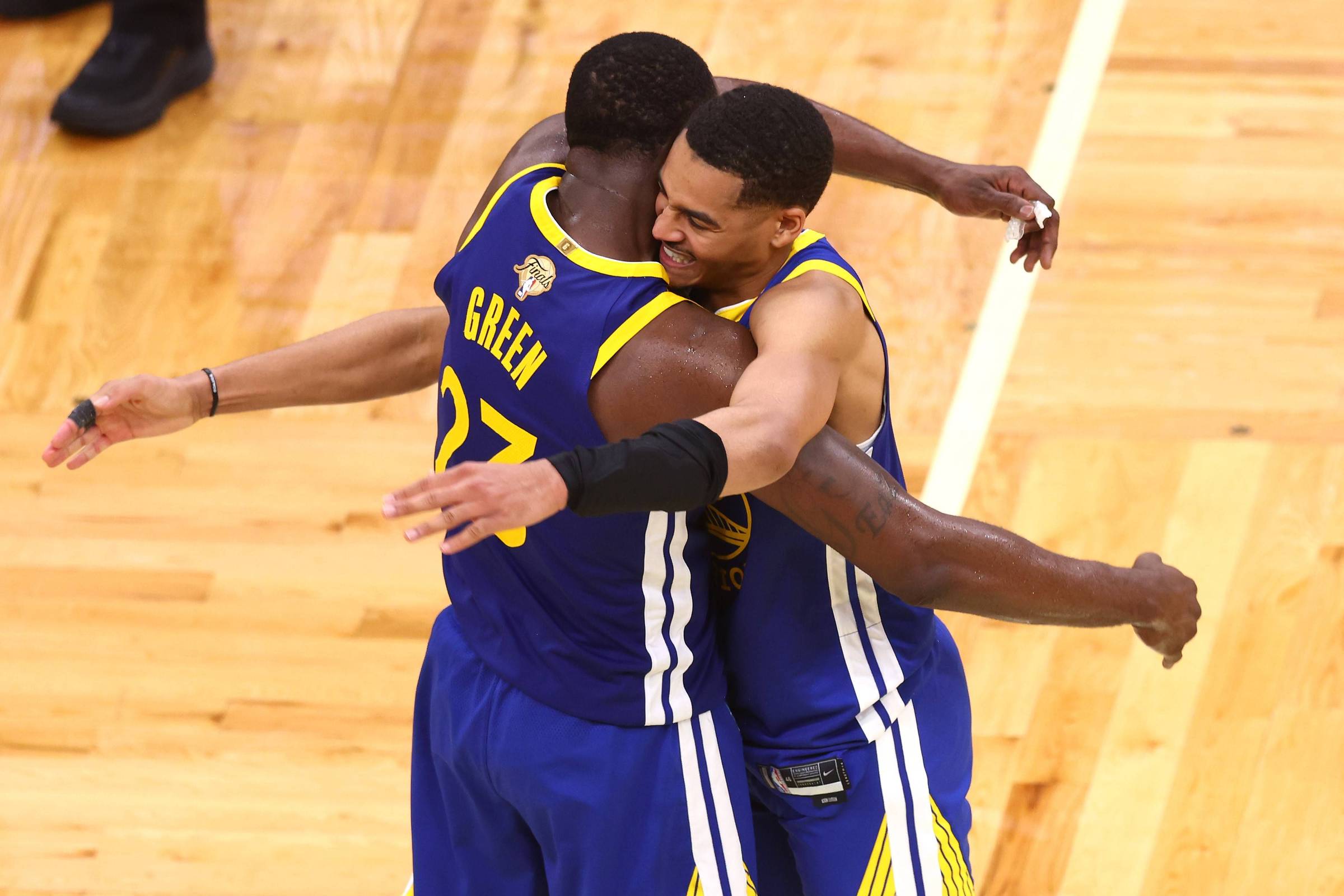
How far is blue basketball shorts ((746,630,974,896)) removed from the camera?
7.23ft

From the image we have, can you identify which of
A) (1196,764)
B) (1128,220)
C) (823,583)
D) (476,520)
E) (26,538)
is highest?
(476,520)

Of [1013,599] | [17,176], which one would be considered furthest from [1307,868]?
[17,176]

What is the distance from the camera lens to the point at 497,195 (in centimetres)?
218

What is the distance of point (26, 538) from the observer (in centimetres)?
378

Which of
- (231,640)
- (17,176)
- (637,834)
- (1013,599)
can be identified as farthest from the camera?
(17,176)

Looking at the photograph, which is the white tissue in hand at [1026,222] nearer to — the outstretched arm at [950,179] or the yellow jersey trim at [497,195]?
the outstretched arm at [950,179]

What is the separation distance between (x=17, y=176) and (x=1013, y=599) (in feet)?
11.5

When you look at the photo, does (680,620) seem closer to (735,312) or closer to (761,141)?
(735,312)

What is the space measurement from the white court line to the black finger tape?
1732 millimetres

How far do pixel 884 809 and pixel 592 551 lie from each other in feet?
Answer: 1.73

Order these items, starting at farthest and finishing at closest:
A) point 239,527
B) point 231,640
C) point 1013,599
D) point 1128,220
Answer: point 1128,220
point 239,527
point 231,640
point 1013,599

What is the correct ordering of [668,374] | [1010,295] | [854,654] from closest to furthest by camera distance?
[668,374]
[854,654]
[1010,295]

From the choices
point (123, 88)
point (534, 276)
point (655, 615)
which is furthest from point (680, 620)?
point (123, 88)

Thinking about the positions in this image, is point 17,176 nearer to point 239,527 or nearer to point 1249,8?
point 239,527
